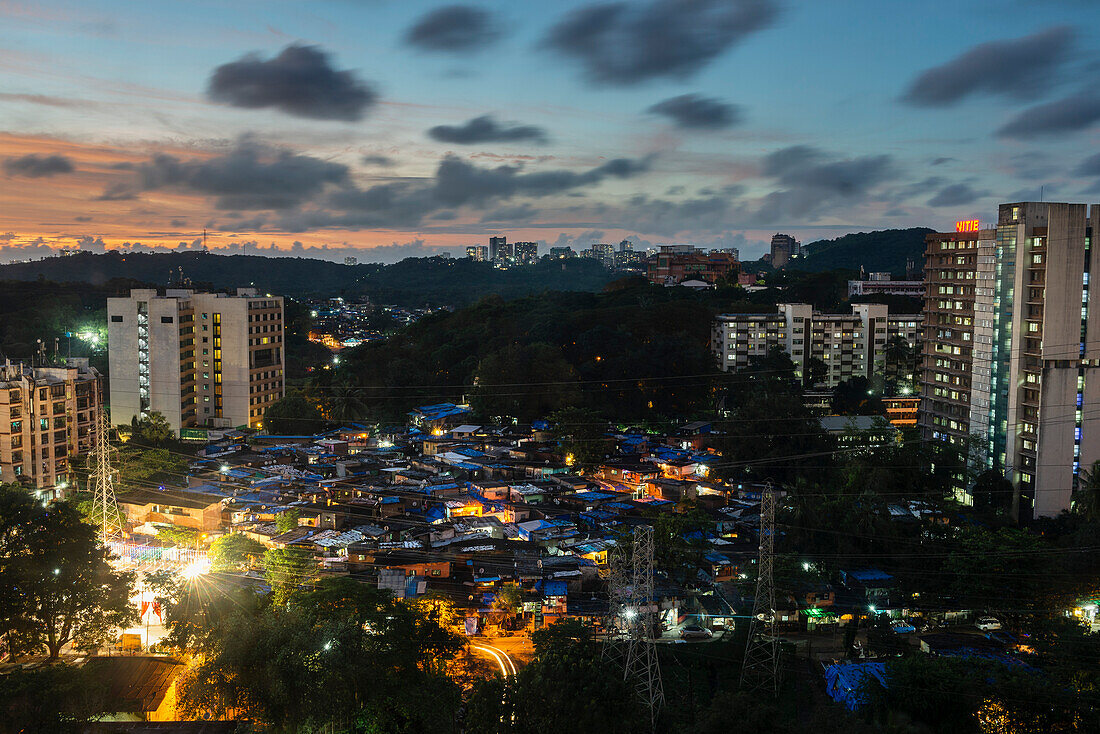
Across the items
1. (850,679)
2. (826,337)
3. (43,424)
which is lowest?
(850,679)

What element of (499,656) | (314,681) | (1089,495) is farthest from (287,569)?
(1089,495)

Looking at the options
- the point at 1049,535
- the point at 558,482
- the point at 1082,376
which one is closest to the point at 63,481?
the point at 558,482

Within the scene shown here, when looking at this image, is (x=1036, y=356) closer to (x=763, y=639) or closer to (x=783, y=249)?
(x=763, y=639)

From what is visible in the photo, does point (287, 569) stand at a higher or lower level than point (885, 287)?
lower

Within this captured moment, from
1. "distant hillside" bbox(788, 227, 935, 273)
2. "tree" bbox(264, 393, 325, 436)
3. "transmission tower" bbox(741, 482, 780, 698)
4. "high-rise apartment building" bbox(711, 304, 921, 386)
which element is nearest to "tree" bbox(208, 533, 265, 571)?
"transmission tower" bbox(741, 482, 780, 698)

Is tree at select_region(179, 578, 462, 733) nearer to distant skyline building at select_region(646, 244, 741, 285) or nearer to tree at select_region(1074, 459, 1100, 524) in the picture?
tree at select_region(1074, 459, 1100, 524)

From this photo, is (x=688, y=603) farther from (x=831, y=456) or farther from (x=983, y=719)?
(x=831, y=456)
